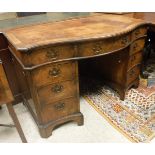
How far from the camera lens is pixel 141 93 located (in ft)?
6.71

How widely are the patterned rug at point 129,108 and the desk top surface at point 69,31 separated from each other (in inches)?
31.0

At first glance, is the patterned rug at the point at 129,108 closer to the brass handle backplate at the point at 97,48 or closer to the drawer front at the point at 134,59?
the drawer front at the point at 134,59

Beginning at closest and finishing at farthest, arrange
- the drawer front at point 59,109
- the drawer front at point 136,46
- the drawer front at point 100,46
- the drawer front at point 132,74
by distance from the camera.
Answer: the drawer front at point 100,46, the drawer front at point 59,109, the drawer front at point 136,46, the drawer front at point 132,74

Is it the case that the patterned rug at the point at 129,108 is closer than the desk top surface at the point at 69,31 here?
No

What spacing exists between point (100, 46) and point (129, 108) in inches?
31.5

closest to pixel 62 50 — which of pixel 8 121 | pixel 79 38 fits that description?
pixel 79 38

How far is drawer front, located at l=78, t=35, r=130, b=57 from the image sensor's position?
4.32ft

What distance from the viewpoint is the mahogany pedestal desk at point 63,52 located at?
1.24 m

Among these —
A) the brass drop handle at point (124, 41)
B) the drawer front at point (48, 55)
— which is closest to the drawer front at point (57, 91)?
the drawer front at point (48, 55)

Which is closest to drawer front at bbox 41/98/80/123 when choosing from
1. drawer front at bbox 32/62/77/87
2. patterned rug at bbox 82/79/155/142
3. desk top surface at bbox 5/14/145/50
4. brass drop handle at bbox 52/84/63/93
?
brass drop handle at bbox 52/84/63/93

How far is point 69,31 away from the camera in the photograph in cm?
142

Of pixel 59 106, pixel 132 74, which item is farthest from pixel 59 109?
pixel 132 74

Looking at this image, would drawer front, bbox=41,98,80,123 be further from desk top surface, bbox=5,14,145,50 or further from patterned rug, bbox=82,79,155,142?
desk top surface, bbox=5,14,145,50

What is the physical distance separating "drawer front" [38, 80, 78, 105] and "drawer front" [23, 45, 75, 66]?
0.71 ft
